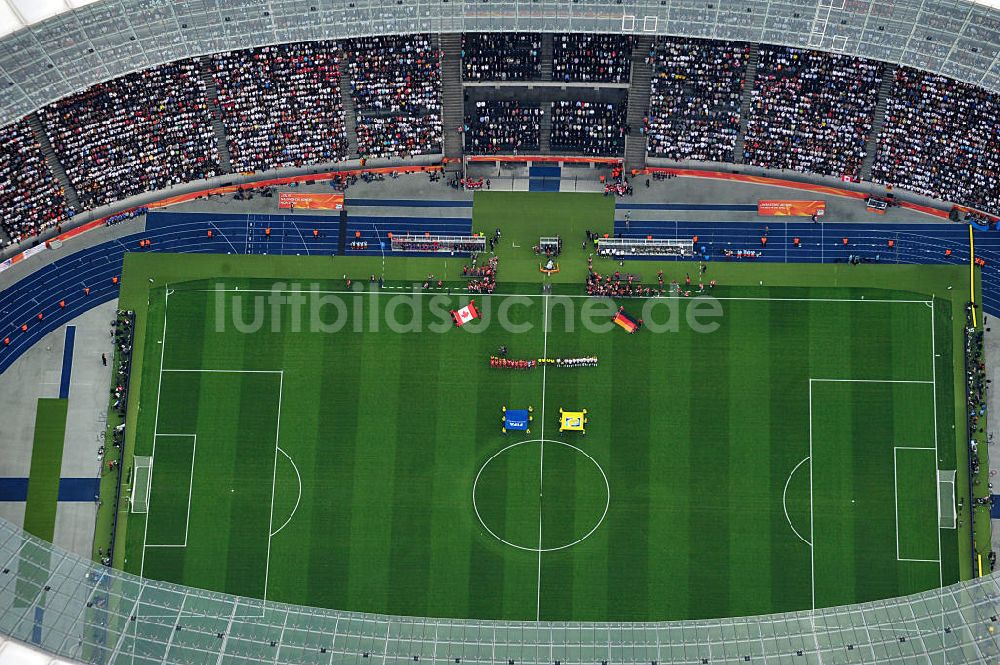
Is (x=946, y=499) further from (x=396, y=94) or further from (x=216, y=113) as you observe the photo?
(x=216, y=113)

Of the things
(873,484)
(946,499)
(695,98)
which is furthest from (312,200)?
(946,499)

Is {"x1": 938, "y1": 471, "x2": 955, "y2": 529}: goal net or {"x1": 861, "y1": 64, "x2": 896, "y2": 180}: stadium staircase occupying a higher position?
{"x1": 861, "y1": 64, "x2": 896, "y2": 180}: stadium staircase

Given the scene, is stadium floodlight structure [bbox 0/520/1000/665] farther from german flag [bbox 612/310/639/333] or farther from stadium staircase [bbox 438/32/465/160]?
stadium staircase [bbox 438/32/465/160]

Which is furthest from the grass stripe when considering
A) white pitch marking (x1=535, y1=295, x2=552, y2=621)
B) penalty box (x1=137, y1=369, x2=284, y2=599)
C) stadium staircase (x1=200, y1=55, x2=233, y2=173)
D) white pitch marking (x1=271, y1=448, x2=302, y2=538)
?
white pitch marking (x1=535, y1=295, x2=552, y2=621)

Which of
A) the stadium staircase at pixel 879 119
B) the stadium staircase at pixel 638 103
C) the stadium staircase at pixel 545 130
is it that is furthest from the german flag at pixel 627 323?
the stadium staircase at pixel 879 119

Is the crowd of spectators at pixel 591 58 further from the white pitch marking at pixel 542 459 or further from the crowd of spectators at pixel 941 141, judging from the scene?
the crowd of spectators at pixel 941 141

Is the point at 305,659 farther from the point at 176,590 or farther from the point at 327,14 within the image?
the point at 327,14
